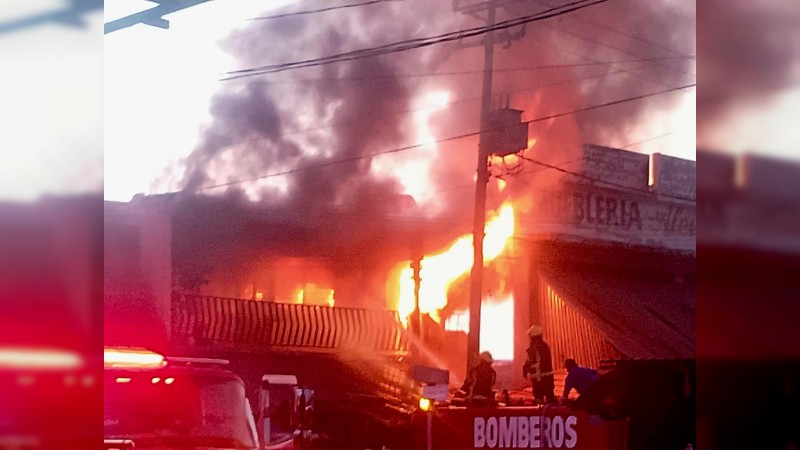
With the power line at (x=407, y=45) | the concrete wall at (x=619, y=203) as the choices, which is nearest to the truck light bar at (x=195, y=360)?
the power line at (x=407, y=45)

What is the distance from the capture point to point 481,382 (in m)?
3.39

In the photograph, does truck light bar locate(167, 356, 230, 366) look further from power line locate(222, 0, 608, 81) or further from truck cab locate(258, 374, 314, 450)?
power line locate(222, 0, 608, 81)

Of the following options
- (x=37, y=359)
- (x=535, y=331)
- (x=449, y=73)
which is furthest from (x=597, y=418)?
(x=37, y=359)

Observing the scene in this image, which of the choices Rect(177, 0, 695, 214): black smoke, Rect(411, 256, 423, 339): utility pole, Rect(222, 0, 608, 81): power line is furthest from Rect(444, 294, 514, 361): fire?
Rect(222, 0, 608, 81): power line

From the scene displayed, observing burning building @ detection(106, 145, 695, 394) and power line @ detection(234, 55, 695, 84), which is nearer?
burning building @ detection(106, 145, 695, 394)

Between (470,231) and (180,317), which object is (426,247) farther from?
(180,317)

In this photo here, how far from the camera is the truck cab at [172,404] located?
2.93m

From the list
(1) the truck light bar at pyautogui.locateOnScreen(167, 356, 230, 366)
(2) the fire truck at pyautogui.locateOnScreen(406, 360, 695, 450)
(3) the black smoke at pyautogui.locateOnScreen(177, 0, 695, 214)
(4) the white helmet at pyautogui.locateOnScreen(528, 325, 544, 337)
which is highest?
(3) the black smoke at pyautogui.locateOnScreen(177, 0, 695, 214)

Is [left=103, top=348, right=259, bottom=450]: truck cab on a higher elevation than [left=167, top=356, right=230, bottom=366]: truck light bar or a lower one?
lower

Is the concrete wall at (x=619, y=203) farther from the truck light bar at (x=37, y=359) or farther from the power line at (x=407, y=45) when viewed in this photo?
the truck light bar at (x=37, y=359)

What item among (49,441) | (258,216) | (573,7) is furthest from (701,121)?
(49,441)

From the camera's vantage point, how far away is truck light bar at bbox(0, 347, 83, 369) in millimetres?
2867

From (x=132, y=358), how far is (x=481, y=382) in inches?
52.5

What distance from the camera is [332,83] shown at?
3.29 m
